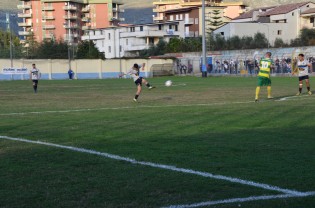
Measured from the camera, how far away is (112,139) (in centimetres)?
1074

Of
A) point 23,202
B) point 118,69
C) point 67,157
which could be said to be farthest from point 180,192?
point 118,69

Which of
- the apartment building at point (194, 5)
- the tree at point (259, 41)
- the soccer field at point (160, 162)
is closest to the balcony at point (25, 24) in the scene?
the apartment building at point (194, 5)

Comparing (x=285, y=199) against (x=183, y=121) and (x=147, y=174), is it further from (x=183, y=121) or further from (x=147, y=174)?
(x=183, y=121)

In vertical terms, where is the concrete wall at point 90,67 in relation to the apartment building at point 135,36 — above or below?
below

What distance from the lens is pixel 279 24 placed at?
316ft

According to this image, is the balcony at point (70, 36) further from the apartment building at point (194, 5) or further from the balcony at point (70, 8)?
the apartment building at point (194, 5)

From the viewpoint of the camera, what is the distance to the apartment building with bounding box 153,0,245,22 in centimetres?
14025

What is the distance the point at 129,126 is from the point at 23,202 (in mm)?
7025

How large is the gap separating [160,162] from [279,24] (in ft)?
302

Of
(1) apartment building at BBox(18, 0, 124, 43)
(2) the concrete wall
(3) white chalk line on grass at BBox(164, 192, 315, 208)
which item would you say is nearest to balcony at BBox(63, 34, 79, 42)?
(1) apartment building at BBox(18, 0, 124, 43)

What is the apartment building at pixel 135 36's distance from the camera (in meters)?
105

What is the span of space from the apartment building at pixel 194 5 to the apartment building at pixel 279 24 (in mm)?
37972

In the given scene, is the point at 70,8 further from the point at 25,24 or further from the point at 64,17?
the point at 25,24

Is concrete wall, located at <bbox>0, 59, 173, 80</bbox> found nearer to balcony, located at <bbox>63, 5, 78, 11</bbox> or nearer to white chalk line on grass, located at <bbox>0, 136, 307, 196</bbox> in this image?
balcony, located at <bbox>63, 5, 78, 11</bbox>
